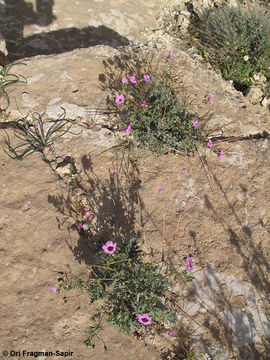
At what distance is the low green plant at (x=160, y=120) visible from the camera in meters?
3.04

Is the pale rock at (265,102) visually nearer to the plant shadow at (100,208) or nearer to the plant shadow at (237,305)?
the plant shadow at (237,305)

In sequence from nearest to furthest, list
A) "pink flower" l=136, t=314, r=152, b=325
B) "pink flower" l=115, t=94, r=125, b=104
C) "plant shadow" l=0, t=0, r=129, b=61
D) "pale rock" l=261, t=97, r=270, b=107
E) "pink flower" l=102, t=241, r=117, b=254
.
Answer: "pink flower" l=136, t=314, r=152, b=325, "pink flower" l=102, t=241, r=117, b=254, "pink flower" l=115, t=94, r=125, b=104, "pale rock" l=261, t=97, r=270, b=107, "plant shadow" l=0, t=0, r=129, b=61

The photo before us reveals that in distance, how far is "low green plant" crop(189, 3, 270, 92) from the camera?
4582 millimetres

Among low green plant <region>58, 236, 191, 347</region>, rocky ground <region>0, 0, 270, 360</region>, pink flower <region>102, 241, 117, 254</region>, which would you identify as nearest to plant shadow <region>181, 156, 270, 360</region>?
rocky ground <region>0, 0, 270, 360</region>

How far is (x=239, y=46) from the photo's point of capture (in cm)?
476

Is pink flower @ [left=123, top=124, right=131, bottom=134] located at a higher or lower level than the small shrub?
lower

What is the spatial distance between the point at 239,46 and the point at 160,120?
276 cm

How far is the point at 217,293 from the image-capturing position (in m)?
2.42

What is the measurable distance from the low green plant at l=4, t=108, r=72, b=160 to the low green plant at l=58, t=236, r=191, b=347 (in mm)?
1370

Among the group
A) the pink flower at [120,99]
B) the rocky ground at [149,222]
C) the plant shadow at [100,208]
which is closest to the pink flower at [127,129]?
the rocky ground at [149,222]

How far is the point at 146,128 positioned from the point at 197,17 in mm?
4010

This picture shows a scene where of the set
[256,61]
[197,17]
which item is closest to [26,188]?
[256,61]

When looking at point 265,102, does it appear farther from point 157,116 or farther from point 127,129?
point 127,129

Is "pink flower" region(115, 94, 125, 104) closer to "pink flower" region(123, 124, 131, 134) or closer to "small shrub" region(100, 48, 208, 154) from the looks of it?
"small shrub" region(100, 48, 208, 154)
